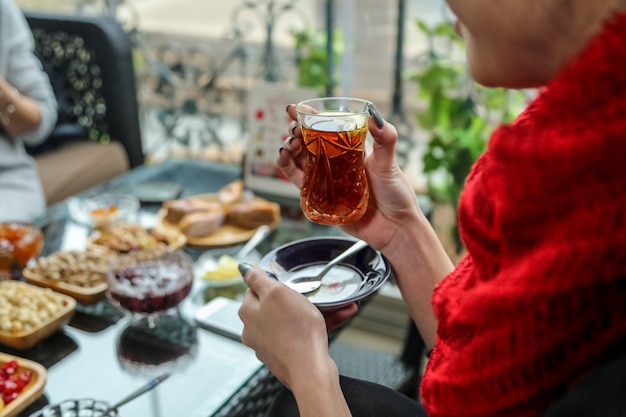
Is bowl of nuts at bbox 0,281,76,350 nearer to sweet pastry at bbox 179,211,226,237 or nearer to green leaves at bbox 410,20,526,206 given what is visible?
sweet pastry at bbox 179,211,226,237

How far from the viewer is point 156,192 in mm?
2059

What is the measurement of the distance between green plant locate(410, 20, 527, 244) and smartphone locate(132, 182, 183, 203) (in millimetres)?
918

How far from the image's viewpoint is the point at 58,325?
1292 millimetres

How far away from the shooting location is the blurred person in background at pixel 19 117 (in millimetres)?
2121

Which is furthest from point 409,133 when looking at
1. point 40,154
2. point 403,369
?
point 40,154

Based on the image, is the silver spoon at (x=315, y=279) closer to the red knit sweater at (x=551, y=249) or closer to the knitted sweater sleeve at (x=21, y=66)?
the red knit sweater at (x=551, y=249)

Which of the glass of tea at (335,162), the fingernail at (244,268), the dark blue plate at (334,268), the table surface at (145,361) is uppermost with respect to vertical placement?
the glass of tea at (335,162)

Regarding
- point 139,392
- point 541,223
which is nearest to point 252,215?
point 139,392

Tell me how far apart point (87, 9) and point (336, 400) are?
10.4 ft

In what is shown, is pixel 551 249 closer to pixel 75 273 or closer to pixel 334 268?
pixel 334 268

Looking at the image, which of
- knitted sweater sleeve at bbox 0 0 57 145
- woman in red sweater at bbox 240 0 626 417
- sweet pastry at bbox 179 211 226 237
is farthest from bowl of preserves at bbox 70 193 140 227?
woman in red sweater at bbox 240 0 626 417

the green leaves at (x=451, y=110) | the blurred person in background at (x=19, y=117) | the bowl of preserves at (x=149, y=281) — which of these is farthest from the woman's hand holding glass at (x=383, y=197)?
the blurred person in background at (x=19, y=117)

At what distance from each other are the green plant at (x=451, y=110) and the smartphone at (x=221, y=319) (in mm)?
1190

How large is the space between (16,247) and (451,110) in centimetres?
159
